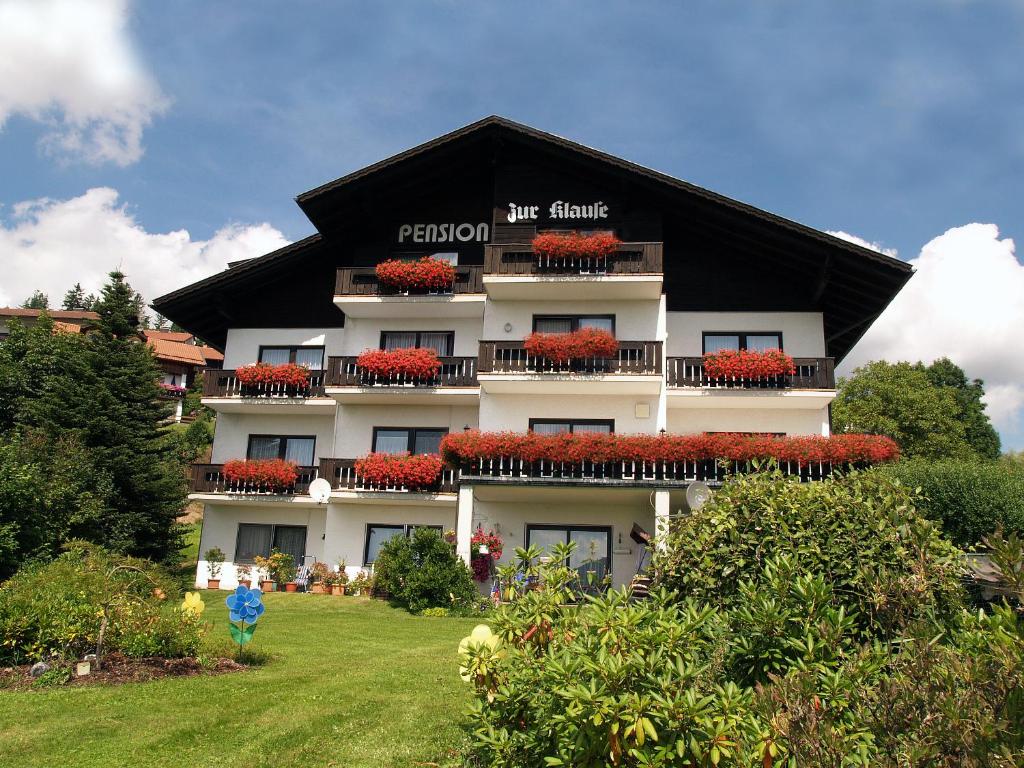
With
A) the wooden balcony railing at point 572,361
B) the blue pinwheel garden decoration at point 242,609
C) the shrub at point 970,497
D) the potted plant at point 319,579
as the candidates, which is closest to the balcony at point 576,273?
the wooden balcony railing at point 572,361

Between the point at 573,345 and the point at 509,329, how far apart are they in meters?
2.60

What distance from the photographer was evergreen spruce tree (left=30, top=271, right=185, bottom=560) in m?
23.4

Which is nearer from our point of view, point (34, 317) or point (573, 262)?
point (573, 262)

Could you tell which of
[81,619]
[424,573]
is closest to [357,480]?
[424,573]

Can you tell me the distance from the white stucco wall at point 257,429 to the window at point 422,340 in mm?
3211

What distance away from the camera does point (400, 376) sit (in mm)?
23578

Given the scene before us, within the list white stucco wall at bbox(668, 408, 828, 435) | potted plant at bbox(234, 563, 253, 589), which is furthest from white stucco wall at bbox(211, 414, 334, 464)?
white stucco wall at bbox(668, 408, 828, 435)

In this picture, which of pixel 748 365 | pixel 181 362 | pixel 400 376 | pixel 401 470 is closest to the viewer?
pixel 748 365

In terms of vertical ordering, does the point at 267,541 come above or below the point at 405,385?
below

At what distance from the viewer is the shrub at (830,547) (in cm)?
483

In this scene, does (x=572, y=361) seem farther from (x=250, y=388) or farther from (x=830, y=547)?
(x=830, y=547)

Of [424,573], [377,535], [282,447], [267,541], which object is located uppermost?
[282,447]

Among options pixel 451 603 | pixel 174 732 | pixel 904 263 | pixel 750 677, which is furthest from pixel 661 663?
pixel 904 263

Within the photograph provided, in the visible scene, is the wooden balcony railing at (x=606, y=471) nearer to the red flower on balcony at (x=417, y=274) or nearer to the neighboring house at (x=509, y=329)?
the neighboring house at (x=509, y=329)
